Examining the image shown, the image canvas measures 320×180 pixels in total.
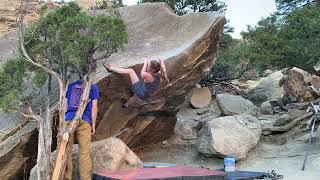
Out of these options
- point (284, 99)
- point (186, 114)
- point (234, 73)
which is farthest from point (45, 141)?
point (234, 73)

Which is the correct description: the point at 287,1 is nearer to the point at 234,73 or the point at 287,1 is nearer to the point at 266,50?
the point at 234,73

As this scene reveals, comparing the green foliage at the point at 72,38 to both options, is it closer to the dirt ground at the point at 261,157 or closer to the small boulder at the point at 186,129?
the dirt ground at the point at 261,157

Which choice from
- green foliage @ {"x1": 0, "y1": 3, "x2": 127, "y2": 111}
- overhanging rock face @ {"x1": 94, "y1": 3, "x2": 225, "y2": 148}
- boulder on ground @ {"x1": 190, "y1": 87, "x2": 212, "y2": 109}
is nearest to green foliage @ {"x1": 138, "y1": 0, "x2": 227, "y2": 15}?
boulder on ground @ {"x1": 190, "y1": 87, "x2": 212, "y2": 109}

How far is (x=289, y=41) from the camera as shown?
10953 mm

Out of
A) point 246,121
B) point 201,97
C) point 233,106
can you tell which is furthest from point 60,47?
point 201,97

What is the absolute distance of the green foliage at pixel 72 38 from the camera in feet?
Result: 22.6

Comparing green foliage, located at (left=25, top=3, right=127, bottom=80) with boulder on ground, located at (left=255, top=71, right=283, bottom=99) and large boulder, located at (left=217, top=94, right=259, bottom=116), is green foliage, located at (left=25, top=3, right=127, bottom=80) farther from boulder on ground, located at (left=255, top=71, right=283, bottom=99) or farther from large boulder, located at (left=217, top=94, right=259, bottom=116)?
boulder on ground, located at (left=255, top=71, right=283, bottom=99)

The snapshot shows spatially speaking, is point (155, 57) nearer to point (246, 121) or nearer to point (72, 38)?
point (72, 38)

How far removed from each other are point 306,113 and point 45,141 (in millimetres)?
6558

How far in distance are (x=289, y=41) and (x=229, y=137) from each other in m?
2.98

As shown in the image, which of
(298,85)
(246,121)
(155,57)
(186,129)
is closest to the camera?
(155,57)

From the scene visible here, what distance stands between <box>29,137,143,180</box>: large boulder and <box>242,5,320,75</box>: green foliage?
197 inches

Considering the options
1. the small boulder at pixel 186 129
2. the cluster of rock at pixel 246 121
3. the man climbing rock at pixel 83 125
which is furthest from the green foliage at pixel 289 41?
the man climbing rock at pixel 83 125

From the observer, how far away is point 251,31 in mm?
12523
